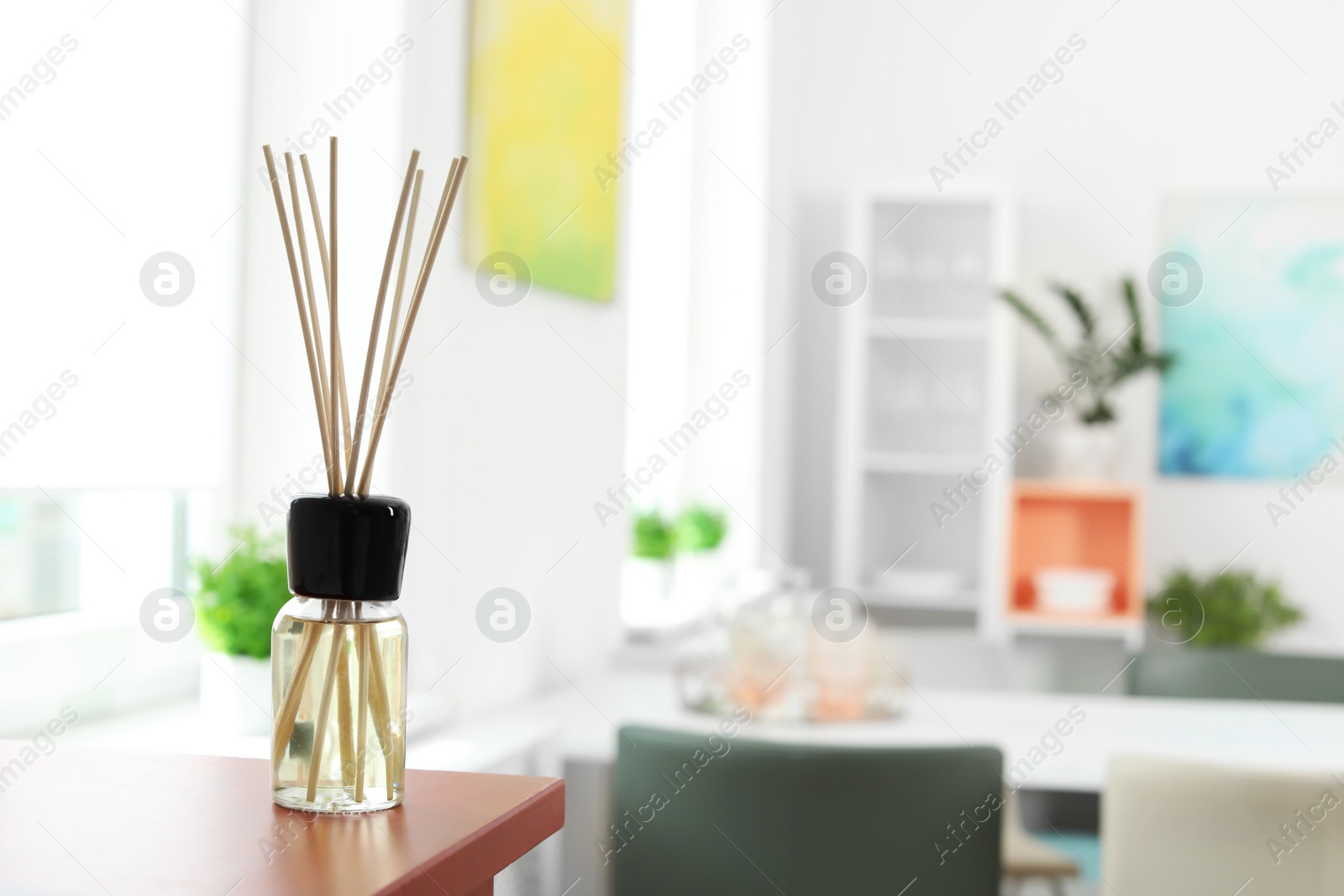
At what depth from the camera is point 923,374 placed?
4.53 m

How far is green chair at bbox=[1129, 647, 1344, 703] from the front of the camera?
9.17ft

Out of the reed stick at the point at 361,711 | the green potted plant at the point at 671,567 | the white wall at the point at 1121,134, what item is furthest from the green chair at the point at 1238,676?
the reed stick at the point at 361,711

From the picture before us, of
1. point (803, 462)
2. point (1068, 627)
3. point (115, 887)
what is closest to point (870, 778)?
point (115, 887)

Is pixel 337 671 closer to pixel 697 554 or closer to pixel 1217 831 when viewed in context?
pixel 1217 831

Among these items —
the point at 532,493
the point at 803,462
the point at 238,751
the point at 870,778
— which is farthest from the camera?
the point at 803,462

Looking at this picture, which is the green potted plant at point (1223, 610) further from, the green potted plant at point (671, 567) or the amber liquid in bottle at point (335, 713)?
the amber liquid in bottle at point (335, 713)

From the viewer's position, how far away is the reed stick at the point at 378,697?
0.92 m

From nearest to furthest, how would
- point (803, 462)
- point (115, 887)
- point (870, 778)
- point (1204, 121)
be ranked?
point (115, 887)
point (870, 778)
point (1204, 121)
point (803, 462)

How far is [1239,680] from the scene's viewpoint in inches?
111

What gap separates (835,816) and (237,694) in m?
0.80

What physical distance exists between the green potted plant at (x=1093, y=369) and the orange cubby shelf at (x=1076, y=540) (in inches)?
3.5

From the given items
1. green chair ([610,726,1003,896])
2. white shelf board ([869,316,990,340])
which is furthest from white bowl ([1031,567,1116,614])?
green chair ([610,726,1003,896])

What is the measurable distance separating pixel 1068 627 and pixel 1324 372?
1.28 metres

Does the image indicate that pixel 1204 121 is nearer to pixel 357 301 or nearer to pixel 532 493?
pixel 532 493
